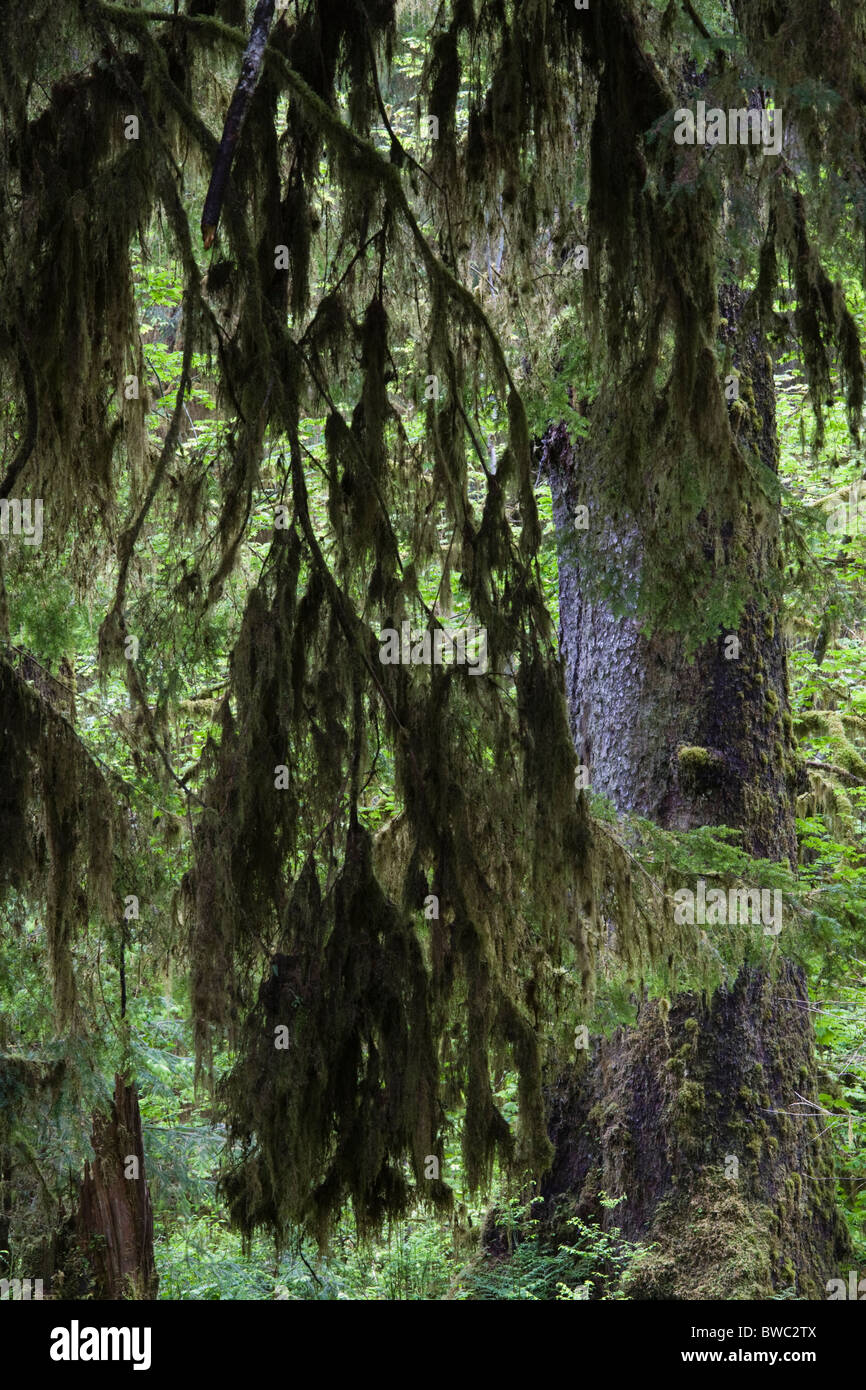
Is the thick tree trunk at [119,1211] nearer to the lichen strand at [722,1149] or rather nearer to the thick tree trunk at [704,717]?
the lichen strand at [722,1149]

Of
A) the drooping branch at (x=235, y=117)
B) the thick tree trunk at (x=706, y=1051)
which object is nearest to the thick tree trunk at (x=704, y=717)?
the thick tree trunk at (x=706, y=1051)

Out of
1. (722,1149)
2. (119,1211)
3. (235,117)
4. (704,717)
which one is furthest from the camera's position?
(119,1211)

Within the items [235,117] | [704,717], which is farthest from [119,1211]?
[235,117]

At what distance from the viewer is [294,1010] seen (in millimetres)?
3016

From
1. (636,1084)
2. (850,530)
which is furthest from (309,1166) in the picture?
(850,530)

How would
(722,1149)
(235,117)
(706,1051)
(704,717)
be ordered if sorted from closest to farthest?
1. (235,117)
2. (722,1149)
3. (706,1051)
4. (704,717)

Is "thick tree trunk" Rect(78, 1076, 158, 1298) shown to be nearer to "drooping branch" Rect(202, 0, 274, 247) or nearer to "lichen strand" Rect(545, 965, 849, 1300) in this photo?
"lichen strand" Rect(545, 965, 849, 1300)

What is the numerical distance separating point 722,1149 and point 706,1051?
419 mm

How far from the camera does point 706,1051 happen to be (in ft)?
19.1

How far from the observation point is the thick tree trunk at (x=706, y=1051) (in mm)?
5625

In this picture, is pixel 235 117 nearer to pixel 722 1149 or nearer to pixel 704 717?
pixel 704 717

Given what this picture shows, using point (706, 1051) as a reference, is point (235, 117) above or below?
above
